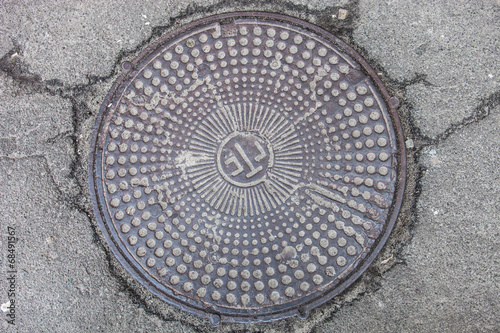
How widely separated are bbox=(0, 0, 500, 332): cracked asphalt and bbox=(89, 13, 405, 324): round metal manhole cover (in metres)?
0.12

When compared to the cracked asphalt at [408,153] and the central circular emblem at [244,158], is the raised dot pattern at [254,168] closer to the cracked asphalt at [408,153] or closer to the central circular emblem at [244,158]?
the central circular emblem at [244,158]

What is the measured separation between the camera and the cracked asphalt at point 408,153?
5.57ft

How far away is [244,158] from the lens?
1682mm

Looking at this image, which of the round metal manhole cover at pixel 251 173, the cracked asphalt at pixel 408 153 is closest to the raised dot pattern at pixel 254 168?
the round metal manhole cover at pixel 251 173

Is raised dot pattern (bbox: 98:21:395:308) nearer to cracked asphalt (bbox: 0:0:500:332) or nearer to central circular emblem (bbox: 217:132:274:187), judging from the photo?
central circular emblem (bbox: 217:132:274:187)

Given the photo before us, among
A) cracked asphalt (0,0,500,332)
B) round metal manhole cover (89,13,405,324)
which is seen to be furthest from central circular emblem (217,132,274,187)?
cracked asphalt (0,0,500,332)

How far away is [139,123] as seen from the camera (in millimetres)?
1740

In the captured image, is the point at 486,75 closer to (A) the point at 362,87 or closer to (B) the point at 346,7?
(A) the point at 362,87

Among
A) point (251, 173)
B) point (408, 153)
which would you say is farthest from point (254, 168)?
point (408, 153)

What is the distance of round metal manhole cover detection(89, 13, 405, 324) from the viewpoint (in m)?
1.66

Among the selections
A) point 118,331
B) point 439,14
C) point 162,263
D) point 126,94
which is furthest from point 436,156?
point 118,331

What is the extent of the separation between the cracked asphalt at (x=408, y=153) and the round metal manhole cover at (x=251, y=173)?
0.39ft

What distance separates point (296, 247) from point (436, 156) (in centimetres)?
85

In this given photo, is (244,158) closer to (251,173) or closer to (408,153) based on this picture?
(251,173)
